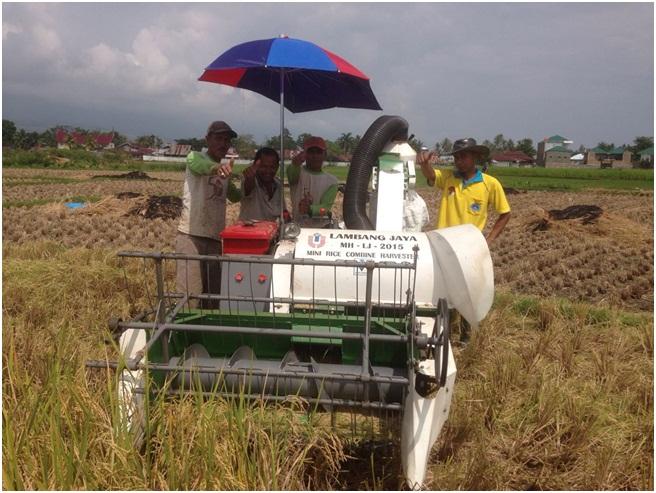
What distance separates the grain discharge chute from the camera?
9.51ft

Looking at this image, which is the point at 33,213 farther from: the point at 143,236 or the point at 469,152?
the point at 469,152

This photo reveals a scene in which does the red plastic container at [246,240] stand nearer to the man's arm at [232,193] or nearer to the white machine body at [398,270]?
the white machine body at [398,270]

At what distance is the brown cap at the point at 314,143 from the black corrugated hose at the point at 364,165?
21.2 inches

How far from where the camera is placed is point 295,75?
5680mm

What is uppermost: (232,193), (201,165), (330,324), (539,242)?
(201,165)

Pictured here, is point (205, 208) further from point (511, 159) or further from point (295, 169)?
point (511, 159)

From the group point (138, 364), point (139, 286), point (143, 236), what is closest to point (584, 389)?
point (138, 364)

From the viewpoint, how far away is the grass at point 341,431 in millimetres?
2455

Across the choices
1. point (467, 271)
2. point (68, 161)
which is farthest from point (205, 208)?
point (68, 161)

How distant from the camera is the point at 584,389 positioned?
3.91 m

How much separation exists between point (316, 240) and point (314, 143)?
5.02 feet

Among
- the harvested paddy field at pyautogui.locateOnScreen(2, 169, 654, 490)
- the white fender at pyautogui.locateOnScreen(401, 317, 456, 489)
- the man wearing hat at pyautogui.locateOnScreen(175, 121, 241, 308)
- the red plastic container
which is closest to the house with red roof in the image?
the harvested paddy field at pyautogui.locateOnScreen(2, 169, 654, 490)

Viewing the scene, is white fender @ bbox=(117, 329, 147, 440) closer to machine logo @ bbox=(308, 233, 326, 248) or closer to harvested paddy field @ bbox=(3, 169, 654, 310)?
machine logo @ bbox=(308, 233, 326, 248)

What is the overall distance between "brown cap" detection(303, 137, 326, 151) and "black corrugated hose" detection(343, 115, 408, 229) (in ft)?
1.77
